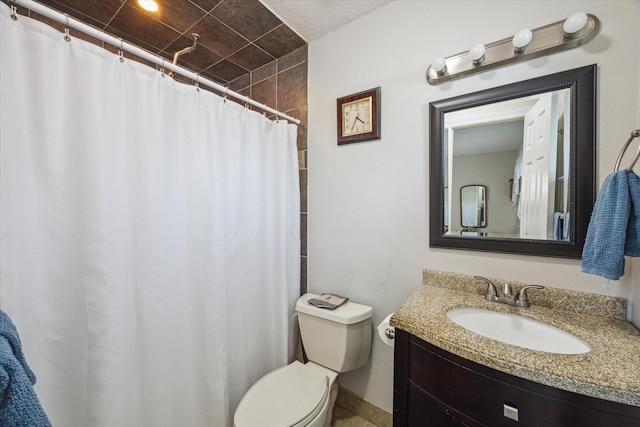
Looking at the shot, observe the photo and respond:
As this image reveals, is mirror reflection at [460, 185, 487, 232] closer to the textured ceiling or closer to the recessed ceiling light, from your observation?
the textured ceiling

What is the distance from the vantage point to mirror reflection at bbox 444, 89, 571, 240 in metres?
1.01

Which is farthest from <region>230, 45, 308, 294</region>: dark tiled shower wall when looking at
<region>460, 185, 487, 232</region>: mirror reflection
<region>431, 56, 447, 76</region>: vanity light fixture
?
<region>460, 185, 487, 232</region>: mirror reflection

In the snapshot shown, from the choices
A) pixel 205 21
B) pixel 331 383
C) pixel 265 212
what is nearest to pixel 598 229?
pixel 331 383

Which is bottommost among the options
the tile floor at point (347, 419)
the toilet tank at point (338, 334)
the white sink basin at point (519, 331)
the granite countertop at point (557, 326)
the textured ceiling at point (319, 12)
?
the tile floor at point (347, 419)

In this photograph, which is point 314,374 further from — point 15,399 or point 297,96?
point 297,96

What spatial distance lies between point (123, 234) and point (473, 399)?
133 centimetres

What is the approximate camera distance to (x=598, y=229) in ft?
2.62

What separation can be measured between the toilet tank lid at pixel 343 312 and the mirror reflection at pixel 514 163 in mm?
641

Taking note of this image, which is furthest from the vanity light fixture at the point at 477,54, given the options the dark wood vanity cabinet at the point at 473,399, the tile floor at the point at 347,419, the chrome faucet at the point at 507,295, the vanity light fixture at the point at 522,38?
the tile floor at the point at 347,419

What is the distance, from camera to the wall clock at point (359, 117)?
4.69 ft

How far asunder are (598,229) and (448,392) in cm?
72

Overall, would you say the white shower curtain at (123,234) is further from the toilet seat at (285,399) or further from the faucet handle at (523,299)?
the faucet handle at (523,299)

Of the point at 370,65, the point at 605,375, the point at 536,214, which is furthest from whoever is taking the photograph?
the point at 370,65

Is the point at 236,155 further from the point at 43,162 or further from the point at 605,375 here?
the point at 605,375
